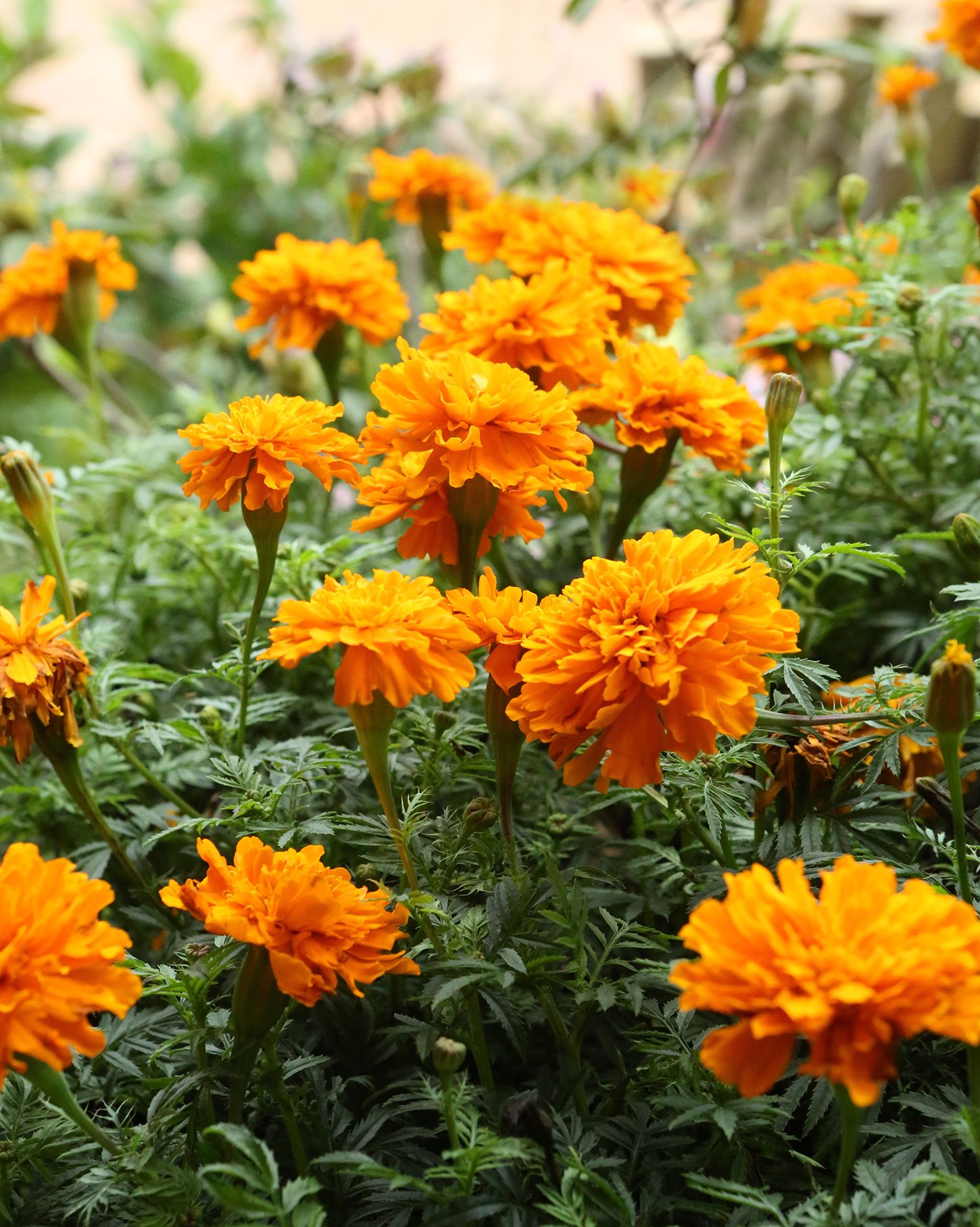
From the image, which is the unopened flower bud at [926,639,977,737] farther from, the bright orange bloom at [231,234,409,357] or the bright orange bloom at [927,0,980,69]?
the bright orange bloom at [927,0,980,69]

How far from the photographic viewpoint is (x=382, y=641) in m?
0.50

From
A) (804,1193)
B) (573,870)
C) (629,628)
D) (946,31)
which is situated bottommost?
(804,1193)

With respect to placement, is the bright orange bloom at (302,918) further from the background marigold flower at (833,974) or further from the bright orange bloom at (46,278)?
the bright orange bloom at (46,278)

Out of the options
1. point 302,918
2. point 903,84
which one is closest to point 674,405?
point 302,918

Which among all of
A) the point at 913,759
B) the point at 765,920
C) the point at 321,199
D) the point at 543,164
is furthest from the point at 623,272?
the point at 321,199

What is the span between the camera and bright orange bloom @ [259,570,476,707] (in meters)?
0.51

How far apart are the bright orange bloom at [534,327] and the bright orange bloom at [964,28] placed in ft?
1.48

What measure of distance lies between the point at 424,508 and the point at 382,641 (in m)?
0.14

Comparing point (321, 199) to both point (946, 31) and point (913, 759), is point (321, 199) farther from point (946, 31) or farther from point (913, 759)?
point (913, 759)

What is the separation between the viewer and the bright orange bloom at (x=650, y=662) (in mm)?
497

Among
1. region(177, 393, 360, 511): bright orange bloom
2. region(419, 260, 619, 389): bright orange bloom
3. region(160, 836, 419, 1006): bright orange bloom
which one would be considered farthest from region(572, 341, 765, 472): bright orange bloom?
region(160, 836, 419, 1006): bright orange bloom

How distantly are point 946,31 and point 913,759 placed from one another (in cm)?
64

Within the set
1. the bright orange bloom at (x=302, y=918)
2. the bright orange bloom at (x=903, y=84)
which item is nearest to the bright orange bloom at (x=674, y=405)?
the bright orange bloom at (x=302, y=918)

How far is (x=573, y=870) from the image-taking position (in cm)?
59
